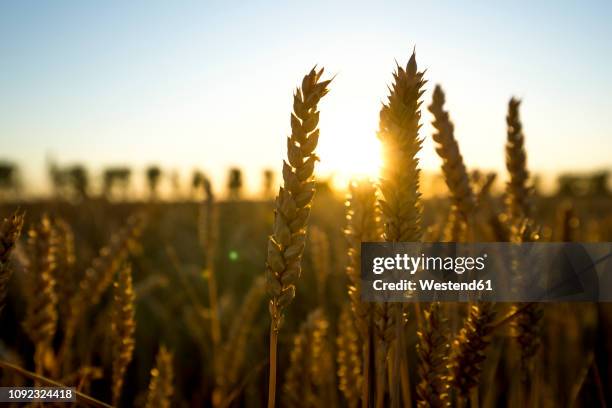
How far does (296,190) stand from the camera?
88 centimetres

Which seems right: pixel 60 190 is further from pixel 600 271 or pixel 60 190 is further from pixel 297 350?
pixel 600 271

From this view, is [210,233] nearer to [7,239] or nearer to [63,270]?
[63,270]

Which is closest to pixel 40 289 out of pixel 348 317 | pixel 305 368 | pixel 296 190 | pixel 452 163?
pixel 305 368

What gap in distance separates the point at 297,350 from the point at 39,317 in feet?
2.88

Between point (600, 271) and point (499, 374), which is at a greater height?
point (600, 271)

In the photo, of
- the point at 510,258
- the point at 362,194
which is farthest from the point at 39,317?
the point at 510,258

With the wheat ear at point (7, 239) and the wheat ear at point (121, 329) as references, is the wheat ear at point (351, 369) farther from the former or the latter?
the wheat ear at point (7, 239)

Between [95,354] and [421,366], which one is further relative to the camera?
[95,354]

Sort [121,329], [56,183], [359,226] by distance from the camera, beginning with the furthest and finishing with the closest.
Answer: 1. [56,183]
2. [121,329]
3. [359,226]

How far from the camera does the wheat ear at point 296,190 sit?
0.87 metres

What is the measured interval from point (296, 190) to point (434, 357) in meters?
0.53

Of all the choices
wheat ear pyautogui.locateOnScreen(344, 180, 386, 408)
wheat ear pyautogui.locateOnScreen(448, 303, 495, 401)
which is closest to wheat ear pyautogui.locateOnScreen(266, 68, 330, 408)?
wheat ear pyautogui.locateOnScreen(344, 180, 386, 408)

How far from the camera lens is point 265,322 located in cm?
375

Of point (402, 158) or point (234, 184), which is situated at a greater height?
point (234, 184)
